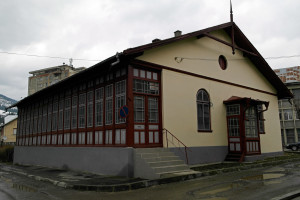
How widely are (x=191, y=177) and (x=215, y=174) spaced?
5.19 feet

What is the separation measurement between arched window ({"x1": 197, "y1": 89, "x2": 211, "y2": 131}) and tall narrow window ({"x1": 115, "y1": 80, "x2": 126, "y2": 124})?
457 centimetres

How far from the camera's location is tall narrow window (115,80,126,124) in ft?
39.9

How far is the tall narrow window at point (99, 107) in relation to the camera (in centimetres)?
1361

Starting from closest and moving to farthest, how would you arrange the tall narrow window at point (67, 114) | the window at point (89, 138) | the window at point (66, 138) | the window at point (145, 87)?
the window at point (145, 87) < the window at point (89, 138) < the window at point (66, 138) < the tall narrow window at point (67, 114)

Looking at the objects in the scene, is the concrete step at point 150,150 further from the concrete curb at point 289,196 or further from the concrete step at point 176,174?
the concrete curb at point 289,196

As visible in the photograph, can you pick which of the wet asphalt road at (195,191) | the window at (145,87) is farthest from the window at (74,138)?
the window at (145,87)

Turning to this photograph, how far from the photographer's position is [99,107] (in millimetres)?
13805

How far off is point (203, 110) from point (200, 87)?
1289 millimetres

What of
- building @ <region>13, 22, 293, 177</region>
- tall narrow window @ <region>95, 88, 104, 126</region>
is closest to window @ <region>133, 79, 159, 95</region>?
building @ <region>13, 22, 293, 177</region>

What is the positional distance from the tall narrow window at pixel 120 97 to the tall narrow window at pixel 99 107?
1379 mm

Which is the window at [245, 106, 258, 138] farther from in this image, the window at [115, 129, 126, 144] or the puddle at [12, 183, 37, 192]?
the puddle at [12, 183, 37, 192]

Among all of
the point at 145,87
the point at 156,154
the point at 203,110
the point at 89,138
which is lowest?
the point at 156,154

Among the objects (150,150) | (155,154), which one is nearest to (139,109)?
(150,150)

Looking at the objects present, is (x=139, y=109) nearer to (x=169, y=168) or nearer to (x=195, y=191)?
(x=169, y=168)
